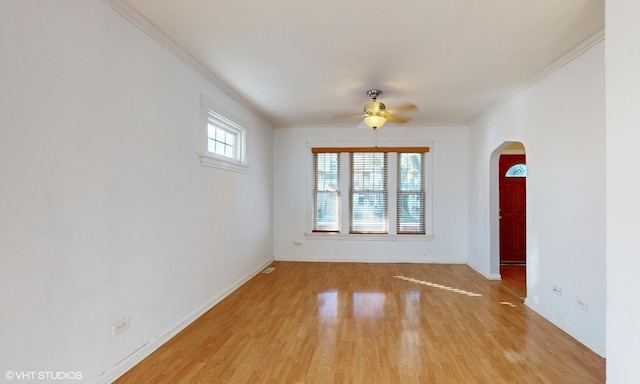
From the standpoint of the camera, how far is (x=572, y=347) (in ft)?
8.58

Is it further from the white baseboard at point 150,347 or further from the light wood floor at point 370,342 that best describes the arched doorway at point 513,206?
the white baseboard at point 150,347

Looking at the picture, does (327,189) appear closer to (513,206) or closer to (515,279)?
(515,279)

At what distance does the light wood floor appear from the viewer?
2209 mm

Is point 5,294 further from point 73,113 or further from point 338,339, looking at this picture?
point 338,339

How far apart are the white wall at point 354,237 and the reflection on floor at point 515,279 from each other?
2.69 feet

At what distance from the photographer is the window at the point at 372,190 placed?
233 inches

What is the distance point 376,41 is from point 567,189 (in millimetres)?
2422

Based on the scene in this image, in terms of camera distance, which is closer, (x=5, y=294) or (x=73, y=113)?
(x=5, y=294)

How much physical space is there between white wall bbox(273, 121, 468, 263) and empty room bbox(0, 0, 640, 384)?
2.78ft

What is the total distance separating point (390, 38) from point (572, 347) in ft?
10.6

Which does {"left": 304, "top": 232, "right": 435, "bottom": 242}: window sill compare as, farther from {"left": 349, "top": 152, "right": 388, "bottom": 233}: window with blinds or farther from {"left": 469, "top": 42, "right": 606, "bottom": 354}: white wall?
{"left": 469, "top": 42, "right": 606, "bottom": 354}: white wall

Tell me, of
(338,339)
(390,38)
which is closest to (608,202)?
(390,38)

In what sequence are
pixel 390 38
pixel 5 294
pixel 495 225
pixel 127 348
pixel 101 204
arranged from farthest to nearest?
pixel 495 225
pixel 390 38
pixel 127 348
pixel 101 204
pixel 5 294

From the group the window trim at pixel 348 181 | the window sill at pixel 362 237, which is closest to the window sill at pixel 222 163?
the window trim at pixel 348 181
